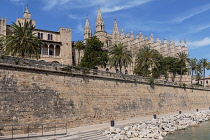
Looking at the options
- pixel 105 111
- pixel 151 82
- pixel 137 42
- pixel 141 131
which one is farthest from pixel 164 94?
pixel 137 42

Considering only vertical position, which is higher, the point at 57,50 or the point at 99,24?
the point at 99,24

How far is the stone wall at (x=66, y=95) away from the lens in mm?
16438

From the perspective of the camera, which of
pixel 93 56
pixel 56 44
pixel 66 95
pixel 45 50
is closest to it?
pixel 66 95

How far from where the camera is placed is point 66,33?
169 ft

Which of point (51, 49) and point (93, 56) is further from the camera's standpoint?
point (51, 49)

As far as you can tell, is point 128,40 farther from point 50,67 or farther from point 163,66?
point 50,67

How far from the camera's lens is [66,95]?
20.4 meters

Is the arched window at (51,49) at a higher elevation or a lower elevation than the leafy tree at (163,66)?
higher

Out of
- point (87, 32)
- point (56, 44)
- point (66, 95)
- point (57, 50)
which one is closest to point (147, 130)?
point (66, 95)

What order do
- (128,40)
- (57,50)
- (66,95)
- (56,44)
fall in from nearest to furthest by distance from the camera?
(66,95) < (56,44) < (57,50) < (128,40)

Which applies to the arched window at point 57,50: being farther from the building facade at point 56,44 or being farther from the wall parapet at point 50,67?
the wall parapet at point 50,67

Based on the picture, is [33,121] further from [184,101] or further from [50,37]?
[50,37]

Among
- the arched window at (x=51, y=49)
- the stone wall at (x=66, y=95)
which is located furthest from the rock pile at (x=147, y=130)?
the arched window at (x=51, y=49)

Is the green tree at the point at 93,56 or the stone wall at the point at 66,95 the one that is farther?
the green tree at the point at 93,56
